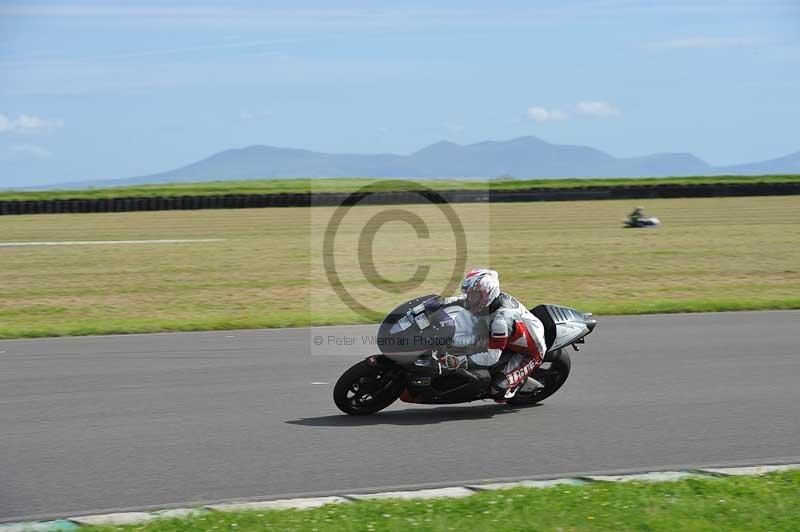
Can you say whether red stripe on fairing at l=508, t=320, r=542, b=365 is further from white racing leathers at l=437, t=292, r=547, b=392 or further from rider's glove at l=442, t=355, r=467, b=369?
rider's glove at l=442, t=355, r=467, b=369

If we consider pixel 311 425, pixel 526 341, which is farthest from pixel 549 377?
pixel 311 425

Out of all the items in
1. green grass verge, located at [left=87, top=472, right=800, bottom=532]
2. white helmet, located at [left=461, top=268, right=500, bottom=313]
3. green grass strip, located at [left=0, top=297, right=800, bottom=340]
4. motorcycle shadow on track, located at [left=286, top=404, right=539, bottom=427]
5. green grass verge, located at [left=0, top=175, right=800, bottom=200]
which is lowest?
motorcycle shadow on track, located at [left=286, top=404, right=539, bottom=427]

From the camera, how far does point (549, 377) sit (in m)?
9.79

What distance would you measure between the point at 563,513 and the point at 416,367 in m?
3.06

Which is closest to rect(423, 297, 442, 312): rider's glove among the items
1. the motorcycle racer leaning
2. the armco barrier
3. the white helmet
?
the motorcycle racer leaning

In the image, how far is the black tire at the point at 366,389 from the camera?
A: 9.08 m

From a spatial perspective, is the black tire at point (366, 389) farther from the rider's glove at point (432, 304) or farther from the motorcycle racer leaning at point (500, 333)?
the rider's glove at point (432, 304)

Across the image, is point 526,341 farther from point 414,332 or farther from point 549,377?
point 414,332

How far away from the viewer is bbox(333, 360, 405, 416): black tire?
29.8 ft

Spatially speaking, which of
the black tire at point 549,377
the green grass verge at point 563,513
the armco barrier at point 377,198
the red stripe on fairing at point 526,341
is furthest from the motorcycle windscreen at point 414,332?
the armco barrier at point 377,198

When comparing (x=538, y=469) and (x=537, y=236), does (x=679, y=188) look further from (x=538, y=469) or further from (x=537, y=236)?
(x=538, y=469)

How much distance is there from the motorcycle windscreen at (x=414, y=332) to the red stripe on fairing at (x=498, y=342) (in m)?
0.41

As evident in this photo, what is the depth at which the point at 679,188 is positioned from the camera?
5178cm

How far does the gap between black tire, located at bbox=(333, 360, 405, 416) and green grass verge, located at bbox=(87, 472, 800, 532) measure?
2630 millimetres
